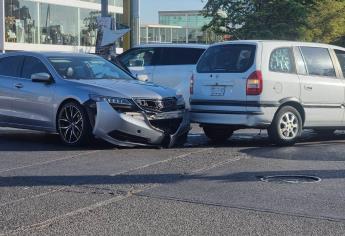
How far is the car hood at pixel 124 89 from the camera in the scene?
10.2 meters

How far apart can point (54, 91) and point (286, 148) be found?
3767 millimetres

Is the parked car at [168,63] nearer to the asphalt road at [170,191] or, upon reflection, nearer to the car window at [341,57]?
the car window at [341,57]

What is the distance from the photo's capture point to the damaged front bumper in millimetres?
9945

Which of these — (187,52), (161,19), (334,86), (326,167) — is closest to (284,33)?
(187,52)

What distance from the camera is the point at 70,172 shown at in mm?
8227

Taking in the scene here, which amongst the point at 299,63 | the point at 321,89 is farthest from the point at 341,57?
the point at 299,63

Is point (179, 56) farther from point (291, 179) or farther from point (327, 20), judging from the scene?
point (327, 20)

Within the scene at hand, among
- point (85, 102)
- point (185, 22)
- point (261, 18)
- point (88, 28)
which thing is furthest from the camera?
point (185, 22)

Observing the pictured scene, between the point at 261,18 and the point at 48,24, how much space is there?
1405 centimetres

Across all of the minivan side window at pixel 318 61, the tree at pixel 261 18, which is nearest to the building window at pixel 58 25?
the tree at pixel 261 18

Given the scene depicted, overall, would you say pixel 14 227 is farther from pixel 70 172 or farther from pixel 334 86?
pixel 334 86

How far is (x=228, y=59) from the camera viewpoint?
10.8 metres

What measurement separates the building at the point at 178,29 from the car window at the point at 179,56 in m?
41.3

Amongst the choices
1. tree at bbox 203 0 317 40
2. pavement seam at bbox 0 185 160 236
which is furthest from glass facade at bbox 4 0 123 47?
pavement seam at bbox 0 185 160 236
